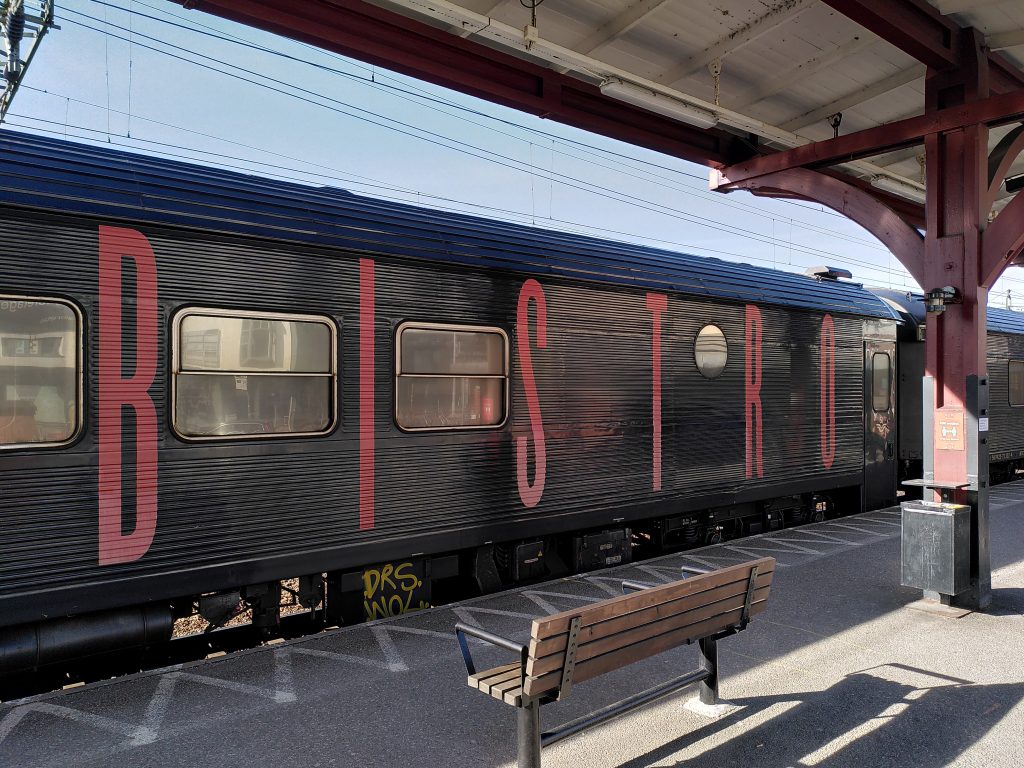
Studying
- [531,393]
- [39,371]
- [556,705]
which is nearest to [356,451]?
[531,393]

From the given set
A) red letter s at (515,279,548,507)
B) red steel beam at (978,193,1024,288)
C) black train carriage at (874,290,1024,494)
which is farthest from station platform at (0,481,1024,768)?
black train carriage at (874,290,1024,494)

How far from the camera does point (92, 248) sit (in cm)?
443

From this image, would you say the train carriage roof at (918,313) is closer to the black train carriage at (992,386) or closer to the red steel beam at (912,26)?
the black train carriage at (992,386)

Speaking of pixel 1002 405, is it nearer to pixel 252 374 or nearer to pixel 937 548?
pixel 937 548

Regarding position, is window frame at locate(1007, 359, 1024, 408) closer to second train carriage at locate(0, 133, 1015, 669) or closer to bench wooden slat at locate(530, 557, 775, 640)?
second train carriage at locate(0, 133, 1015, 669)

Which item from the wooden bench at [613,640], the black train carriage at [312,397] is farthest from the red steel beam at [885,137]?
the wooden bench at [613,640]

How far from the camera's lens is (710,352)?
26.9ft

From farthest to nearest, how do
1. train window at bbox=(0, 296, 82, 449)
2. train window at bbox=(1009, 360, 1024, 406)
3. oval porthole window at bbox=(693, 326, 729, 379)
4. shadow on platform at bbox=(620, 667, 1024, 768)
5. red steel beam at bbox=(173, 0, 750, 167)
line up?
train window at bbox=(1009, 360, 1024, 406) → oval porthole window at bbox=(693, 326, 729, 379) → red steel beam at bbox=(173, 0, 750, 167) → train window at bbox=(0, 296, 82, 449) → shadow on platform at bbox=(620, 667, 1024, 768)

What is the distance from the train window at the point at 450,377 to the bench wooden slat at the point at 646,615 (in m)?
2.70

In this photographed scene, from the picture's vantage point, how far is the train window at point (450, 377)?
18.9 ft

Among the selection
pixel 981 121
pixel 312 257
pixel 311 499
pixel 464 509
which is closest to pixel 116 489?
pixel 311 499

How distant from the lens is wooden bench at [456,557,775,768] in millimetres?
3199

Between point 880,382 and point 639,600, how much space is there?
8.57 meters

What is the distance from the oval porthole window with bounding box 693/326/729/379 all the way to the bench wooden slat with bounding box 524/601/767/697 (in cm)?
415
